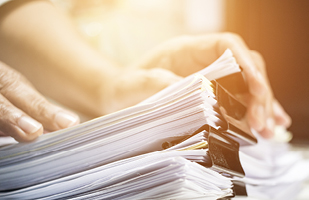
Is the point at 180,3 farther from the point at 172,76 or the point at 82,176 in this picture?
the point at 82,176

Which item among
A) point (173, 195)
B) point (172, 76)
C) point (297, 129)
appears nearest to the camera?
point (173, 195)

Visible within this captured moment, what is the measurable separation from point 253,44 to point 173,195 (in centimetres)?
91

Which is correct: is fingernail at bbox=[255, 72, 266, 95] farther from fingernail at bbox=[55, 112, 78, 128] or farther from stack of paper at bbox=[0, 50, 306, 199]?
fingernail at bbox=[55, 112, 78, 128]

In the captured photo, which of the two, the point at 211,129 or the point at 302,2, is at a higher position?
the point at 302,2

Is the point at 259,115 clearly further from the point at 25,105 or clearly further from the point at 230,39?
the point at 25,105

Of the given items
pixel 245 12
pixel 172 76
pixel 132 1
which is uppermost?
pixel 245 12

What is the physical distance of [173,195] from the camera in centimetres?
29

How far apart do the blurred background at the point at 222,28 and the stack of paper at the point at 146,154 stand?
0.35 metres

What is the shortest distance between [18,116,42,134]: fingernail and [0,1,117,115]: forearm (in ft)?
0.37

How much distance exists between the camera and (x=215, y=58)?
0.48 m

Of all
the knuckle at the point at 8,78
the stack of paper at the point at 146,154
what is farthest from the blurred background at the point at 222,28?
the stack of paper at the point at 146,154

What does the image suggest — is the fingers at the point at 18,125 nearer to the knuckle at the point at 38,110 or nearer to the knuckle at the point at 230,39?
the knuckle at the point at 38,110

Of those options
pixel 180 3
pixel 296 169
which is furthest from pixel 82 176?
pixel 180 3

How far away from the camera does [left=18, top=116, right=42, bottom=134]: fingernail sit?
332mm
